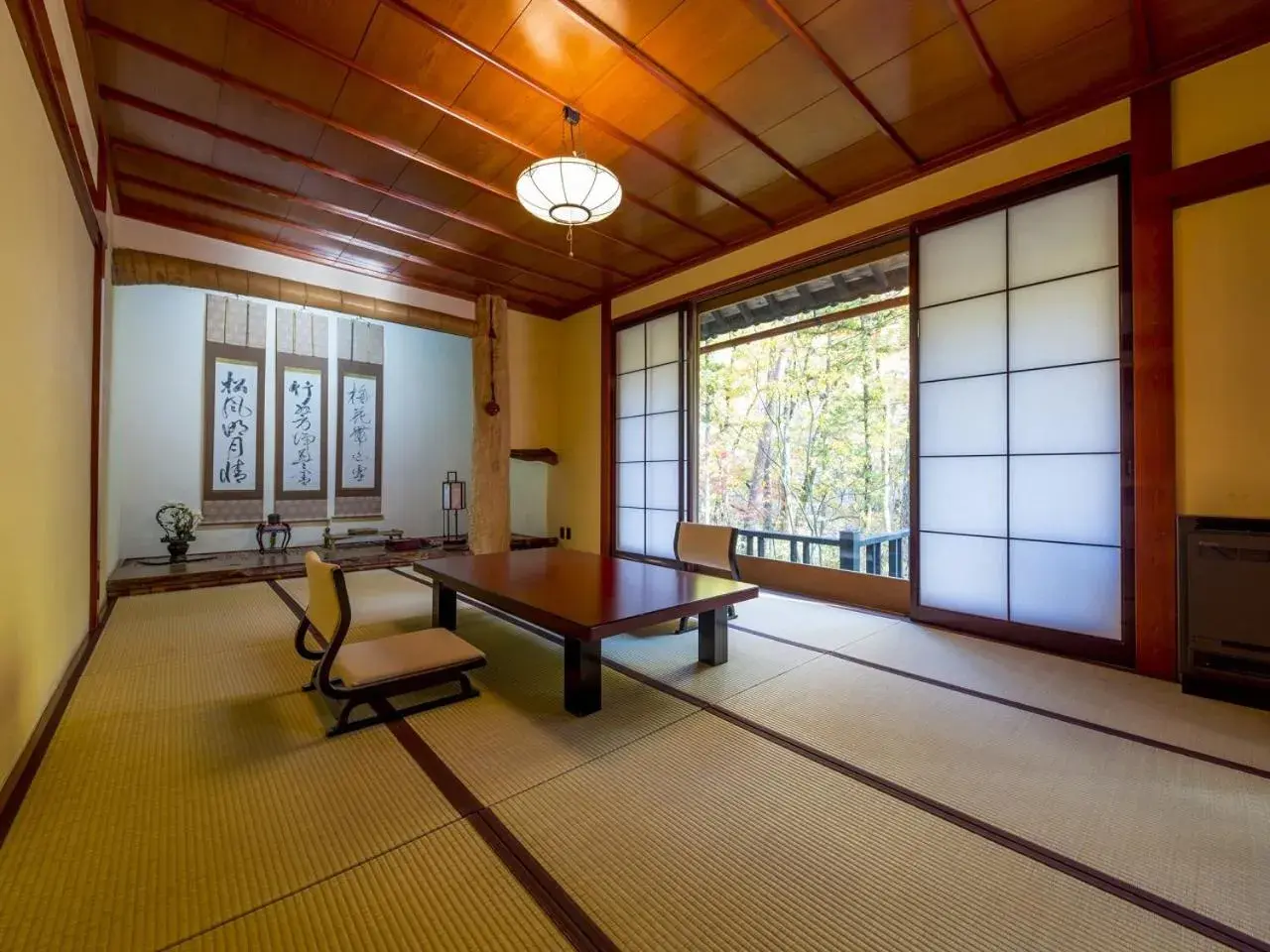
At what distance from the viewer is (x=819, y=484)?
300 inches

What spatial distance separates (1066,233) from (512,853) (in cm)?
372

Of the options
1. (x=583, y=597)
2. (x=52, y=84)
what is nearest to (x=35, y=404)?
(x=52, y=84)

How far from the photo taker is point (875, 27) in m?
2.24

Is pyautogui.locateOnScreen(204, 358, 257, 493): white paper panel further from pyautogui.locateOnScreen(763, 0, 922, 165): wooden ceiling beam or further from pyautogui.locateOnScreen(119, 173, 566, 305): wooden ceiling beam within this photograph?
pyautogui.locateOnScreen(763, 0, 922, 165): wooden ceiling beam

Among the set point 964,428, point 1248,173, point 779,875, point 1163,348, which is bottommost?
point 779,875

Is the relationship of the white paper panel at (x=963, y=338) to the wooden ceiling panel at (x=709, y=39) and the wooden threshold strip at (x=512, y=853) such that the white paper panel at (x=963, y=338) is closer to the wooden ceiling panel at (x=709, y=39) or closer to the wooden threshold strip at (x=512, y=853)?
the wooden ceiling panel at (x=709, y=39)

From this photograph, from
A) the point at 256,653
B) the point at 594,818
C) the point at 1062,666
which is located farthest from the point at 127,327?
the point at 1062,666

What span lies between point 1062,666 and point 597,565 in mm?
2380

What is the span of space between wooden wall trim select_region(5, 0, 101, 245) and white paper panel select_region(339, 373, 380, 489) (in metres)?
3.90

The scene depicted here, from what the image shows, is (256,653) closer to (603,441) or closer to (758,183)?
(603,441)

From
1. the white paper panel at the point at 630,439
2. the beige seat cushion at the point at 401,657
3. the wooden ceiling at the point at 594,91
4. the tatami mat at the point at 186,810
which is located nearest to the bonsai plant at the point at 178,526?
the wooden ceiling at the point at 594,91

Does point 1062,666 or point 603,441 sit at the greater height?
point 603,441

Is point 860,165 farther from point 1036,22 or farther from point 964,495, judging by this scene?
point 964,495

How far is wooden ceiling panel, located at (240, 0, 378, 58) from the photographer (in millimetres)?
2148
